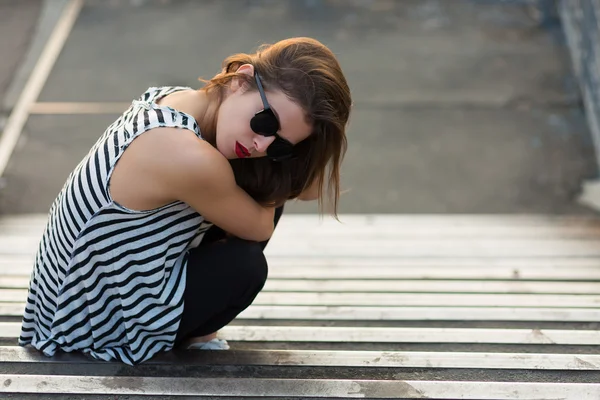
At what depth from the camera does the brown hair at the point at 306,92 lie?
5.58ft

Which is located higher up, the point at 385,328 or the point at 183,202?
the point at 183,202

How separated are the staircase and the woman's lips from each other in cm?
52

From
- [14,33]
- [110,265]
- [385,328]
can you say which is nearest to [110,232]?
[110,265]

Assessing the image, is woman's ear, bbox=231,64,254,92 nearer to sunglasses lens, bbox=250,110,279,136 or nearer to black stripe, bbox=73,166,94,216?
sunglasses lens, bbox=250,110,279,136

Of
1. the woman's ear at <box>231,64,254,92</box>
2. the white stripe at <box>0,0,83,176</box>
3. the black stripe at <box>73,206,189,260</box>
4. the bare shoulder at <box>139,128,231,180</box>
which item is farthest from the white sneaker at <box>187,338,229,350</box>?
the white stripe at <box>0,0,83,176</box>

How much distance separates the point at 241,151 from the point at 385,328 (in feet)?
2.35

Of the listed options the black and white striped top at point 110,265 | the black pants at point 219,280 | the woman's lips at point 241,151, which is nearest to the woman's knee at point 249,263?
the black pants at point 219,280

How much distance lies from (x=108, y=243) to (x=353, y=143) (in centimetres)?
277

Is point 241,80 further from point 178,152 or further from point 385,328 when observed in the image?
point 385,328

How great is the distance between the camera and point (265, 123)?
5.62ft

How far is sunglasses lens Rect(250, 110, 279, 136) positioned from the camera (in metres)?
1.71

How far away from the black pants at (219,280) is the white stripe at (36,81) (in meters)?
2.56

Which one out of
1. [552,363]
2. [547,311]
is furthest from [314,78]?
[547,311]

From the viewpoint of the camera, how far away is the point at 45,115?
4531 millimetres
